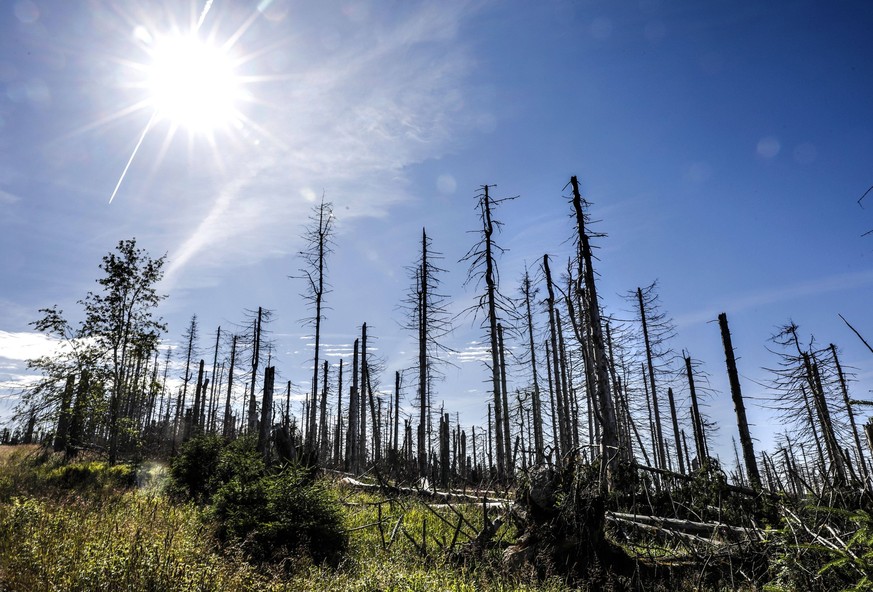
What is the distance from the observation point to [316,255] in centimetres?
2497

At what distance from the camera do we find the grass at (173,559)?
5.49m

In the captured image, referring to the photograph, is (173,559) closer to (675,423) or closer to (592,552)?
(592,552)

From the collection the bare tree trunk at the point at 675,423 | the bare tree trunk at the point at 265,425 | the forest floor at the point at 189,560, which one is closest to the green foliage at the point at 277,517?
the forest floor at the point at 189,560

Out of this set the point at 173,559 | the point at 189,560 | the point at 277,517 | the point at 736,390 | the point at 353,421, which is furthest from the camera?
the point at 353,421

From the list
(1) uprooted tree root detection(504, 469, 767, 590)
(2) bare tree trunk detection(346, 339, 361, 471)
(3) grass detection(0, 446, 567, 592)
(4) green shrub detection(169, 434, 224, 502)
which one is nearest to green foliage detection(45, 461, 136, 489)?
(4) green shrub detection(169, 434, 224, 502)

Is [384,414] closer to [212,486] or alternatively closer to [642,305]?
[642,305]

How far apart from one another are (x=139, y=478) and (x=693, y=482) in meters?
17.1

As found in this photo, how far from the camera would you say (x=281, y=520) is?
27.2ft

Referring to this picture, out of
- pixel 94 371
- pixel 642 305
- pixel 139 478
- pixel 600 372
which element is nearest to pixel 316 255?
pixel 94 371

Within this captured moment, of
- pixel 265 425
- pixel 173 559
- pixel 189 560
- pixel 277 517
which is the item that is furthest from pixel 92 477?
pixel 173 559

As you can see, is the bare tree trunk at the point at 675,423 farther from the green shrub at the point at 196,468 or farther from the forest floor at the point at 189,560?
the green shrub at the point at 196,468

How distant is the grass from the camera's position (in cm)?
549

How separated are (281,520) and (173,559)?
2444mm

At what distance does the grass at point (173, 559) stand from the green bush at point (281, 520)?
294mm
